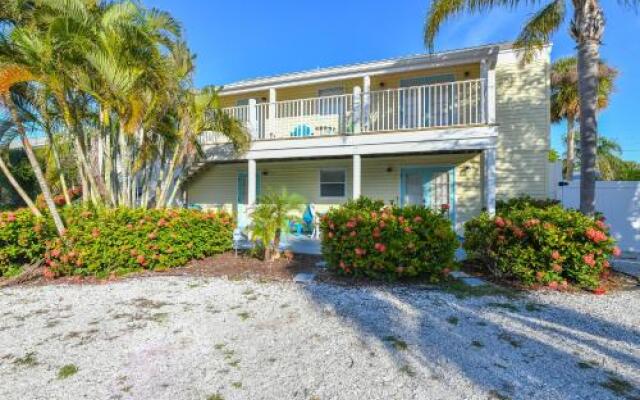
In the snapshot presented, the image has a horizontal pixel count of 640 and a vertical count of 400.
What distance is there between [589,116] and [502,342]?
4.95 m

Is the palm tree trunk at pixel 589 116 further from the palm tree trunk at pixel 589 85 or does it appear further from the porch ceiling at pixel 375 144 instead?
the porch ceiling at pixel 375 144

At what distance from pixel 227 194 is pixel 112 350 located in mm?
10658

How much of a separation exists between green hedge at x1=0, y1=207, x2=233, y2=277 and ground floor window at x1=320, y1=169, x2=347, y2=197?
6.09m

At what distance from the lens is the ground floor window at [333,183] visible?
39.6 feet

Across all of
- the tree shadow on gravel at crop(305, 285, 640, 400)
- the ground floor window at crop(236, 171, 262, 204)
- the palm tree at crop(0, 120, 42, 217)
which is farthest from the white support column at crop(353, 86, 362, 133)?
the palm tree at crop(0, 120, 42, 217)

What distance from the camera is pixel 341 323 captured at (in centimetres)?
390

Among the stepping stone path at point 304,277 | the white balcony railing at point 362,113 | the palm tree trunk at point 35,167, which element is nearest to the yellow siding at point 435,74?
the white balcony railing at point 362,113

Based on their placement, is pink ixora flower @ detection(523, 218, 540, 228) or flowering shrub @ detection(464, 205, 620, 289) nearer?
flowering shrub @ detection(464, 205, 620, 289)

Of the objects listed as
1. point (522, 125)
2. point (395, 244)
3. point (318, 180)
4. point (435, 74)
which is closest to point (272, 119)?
point (318, 180)

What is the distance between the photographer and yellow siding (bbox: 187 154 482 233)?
35.1ft

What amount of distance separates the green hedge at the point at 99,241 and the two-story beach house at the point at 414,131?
421 cm

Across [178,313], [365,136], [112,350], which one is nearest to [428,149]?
[365,136]

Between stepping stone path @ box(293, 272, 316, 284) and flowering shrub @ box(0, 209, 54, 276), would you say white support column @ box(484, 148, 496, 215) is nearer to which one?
stepping stone path @ box(293, 272, 316, 284)

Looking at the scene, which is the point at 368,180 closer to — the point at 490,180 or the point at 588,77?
the point at 490,180
